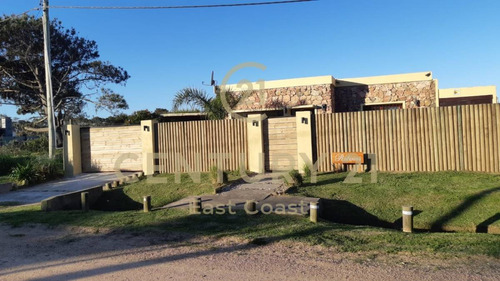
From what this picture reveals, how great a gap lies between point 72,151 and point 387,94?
1424cm

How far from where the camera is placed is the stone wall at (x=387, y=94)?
672 inches

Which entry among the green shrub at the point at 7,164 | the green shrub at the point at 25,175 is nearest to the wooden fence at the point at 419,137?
the green shrub at the point at 25,175

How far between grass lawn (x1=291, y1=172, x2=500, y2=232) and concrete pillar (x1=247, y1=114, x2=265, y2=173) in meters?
2.64

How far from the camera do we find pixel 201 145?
540 inches

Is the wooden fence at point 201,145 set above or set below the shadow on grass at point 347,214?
above

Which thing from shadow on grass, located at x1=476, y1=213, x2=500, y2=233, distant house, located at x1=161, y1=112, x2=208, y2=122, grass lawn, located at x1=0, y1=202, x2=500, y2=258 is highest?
distant house, located at x1=161, y1=112, x2=208, y2=122

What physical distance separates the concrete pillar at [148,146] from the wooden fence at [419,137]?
6.20 m

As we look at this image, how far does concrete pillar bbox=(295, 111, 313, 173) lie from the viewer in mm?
12359

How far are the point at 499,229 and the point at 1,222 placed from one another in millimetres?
10264

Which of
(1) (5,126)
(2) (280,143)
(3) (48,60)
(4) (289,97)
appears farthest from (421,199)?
(1) (5,126)

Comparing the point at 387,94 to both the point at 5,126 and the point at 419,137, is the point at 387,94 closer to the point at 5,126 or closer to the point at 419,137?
the point at 419,137

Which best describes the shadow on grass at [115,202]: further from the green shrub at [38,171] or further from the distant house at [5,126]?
the distant house at [5,126]

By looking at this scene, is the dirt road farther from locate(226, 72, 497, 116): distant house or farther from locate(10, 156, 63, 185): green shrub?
locate(226, 72, 497, 116): distant house

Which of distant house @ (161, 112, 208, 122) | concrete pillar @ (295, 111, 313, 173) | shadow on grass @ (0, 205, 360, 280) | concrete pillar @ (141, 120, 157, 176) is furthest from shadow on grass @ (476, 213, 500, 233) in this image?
distant house @ (161, 112, 208, 122)
